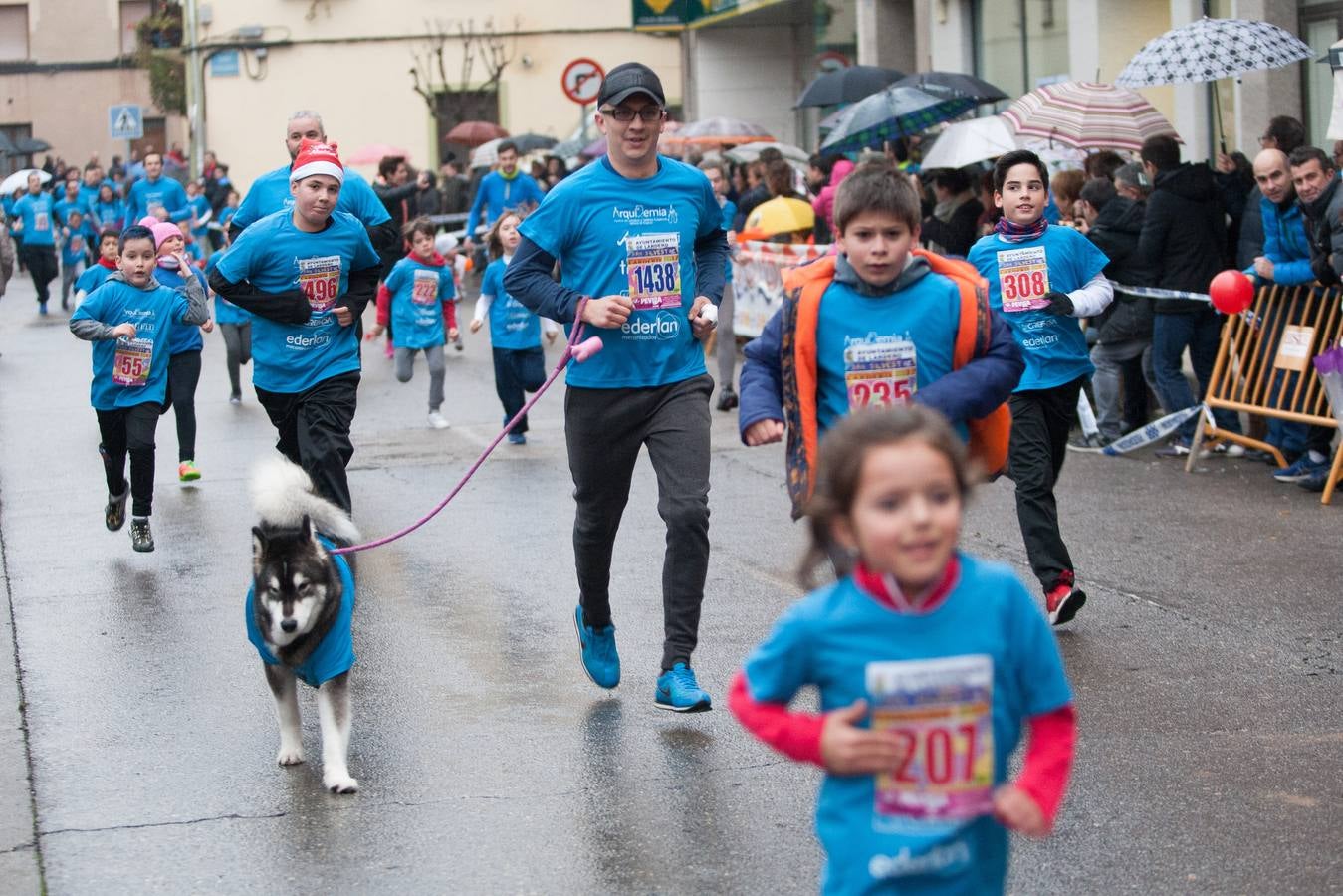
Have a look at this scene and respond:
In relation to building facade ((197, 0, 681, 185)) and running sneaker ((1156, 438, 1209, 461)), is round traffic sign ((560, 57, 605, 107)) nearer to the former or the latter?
running sneaker ((1156, 438, 1209, 461))

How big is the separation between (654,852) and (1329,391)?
258 inches

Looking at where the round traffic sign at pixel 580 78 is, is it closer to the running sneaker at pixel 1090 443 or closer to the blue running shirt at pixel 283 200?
the running sneaker at pixel 1090 443

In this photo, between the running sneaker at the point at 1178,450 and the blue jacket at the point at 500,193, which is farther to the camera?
the blue jacket at the point at 500,193

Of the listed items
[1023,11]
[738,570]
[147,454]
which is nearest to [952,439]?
[738,570]

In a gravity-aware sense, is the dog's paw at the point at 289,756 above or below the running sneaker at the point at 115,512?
below

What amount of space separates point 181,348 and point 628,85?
6.27 m

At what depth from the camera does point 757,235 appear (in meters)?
17.5

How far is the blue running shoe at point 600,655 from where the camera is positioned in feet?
22.5

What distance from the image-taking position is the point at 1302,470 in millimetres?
11109

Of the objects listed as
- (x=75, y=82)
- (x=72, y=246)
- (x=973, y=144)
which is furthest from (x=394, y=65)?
(x=973, y=144)

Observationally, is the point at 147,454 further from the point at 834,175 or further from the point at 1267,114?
the point at 1267,114

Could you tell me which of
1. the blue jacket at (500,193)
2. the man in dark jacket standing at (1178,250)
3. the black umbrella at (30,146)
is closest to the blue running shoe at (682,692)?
the man in dark jacket standing at (1178,250)

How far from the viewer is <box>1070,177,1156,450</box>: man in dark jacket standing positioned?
1241 centimetres

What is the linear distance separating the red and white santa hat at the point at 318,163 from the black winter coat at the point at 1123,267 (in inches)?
232
